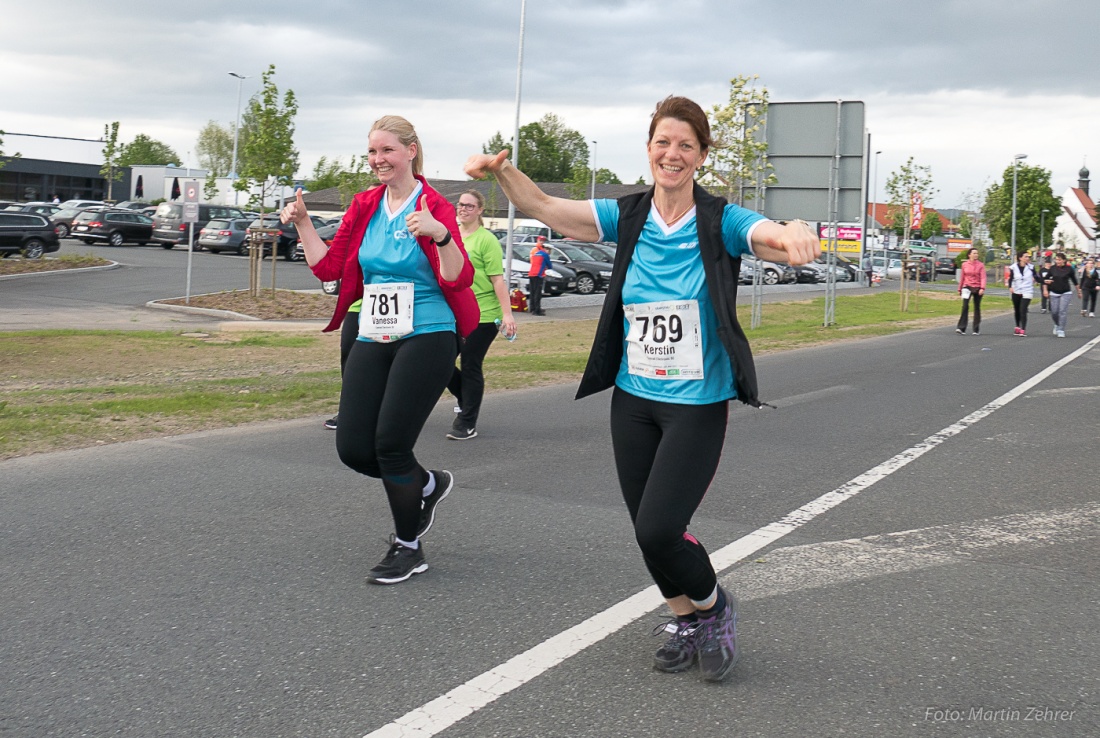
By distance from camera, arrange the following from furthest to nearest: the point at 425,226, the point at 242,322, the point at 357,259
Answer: the point at 242,322
the point at 357,259
the point at 425,226

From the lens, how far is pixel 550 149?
14612 cm

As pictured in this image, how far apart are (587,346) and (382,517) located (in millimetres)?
13564

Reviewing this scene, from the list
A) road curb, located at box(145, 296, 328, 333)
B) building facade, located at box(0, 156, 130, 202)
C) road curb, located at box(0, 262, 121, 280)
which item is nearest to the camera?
road curb, located at box(145, 296, 328, 333)

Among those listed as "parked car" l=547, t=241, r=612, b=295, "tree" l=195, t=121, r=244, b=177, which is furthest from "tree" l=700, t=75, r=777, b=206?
"tree" l=195, t=121, r=244, b=177

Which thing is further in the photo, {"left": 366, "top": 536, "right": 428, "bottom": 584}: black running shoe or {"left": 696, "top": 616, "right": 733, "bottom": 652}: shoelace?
{"left": 366, "top": 536, "right": 428, "bottom": 584}: black running shoe

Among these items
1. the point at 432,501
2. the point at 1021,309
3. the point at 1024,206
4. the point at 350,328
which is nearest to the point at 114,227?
the point at 1021,309

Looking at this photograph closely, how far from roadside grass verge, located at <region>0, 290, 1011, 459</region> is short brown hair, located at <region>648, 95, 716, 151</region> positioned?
5.77 m

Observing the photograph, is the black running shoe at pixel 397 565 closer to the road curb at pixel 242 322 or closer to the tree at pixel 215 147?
the road curb at pixel 242 322

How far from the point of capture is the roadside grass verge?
923 cm

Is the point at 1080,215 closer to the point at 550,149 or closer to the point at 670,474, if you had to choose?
the point at 550,149

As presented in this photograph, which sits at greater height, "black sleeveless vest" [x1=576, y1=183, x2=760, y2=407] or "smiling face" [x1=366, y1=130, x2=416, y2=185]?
"smiling face" [x1=366, y1=130, x2=416, y2=185]

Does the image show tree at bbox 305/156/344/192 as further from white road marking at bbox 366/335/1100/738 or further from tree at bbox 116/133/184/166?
white road marking at bbox 366/335/1100/738

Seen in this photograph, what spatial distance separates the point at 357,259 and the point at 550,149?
143690mm

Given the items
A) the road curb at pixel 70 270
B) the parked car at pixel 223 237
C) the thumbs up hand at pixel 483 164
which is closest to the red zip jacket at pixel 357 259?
the thumbs up hand at pixel 483 164
